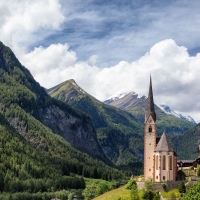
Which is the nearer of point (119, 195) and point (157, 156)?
point (119, 195)

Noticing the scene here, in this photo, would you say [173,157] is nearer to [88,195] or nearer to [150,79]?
[150,79]

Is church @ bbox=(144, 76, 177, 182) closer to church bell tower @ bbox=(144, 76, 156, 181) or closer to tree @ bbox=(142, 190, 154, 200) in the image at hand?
church bell tower @ bbox=(144, 76, 156, 181)

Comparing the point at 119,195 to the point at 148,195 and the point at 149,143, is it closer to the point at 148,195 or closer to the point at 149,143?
the point at 148,195

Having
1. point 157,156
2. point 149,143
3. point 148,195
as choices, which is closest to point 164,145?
point 157,156

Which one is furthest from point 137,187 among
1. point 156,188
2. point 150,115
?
point 150,115

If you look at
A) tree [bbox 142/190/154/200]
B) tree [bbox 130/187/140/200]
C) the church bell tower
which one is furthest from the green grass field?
the church bell tower

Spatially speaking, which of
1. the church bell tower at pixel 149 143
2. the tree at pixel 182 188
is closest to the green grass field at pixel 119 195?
the church bell tower at pixel 149 143

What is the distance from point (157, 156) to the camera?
156 meters

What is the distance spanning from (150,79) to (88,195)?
6002 centimetres

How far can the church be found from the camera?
15275 centimetres

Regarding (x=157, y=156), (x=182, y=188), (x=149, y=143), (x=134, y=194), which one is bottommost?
(x=134, y=194)

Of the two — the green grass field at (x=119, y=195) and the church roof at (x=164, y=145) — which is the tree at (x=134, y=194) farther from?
the church roof at (x=164, y=145)

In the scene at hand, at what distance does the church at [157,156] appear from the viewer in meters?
153

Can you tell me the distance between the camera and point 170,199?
130 metres
